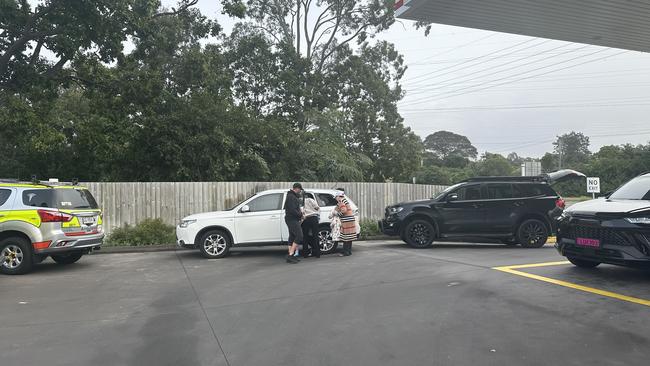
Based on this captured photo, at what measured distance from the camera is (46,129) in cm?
1648

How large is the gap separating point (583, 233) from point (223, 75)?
18.0m

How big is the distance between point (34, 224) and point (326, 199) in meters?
6.29

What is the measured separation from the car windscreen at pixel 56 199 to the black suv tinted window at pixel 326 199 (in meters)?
5.21

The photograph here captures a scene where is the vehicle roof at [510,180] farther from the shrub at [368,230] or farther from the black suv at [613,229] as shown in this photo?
the black suv at [613,229]

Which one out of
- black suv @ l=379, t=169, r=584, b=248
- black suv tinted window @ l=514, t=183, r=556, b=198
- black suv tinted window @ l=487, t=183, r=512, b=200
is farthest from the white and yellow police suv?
black suv tinted window @ l=514, t=183, r=556, b=198

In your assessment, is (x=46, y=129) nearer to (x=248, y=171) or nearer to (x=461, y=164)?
(x=248, y=171)

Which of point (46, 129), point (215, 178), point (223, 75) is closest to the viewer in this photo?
point (46, 129)

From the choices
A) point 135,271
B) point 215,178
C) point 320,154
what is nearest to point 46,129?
point 215,178

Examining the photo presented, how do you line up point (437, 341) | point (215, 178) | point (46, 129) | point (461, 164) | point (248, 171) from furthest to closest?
1. point (461, 164)
2. point (248, 171)
3. point (215, 178)
4. point (46, 129)
5. point (437, 341)

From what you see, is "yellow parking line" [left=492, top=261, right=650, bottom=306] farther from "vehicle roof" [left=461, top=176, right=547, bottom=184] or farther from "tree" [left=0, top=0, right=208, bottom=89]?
"tree" [left=0, top=0, right=208, bottom=89]

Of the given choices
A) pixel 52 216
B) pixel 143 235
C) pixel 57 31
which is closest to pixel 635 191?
pixel 52 216

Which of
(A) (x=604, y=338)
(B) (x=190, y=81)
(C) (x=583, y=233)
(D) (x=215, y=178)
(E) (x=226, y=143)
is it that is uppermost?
(B) (x=190, y=81)

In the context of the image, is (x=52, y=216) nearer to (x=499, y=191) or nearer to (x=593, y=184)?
(x=499, y=191)

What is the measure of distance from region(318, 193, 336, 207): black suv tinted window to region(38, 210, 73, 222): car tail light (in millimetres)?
5583
